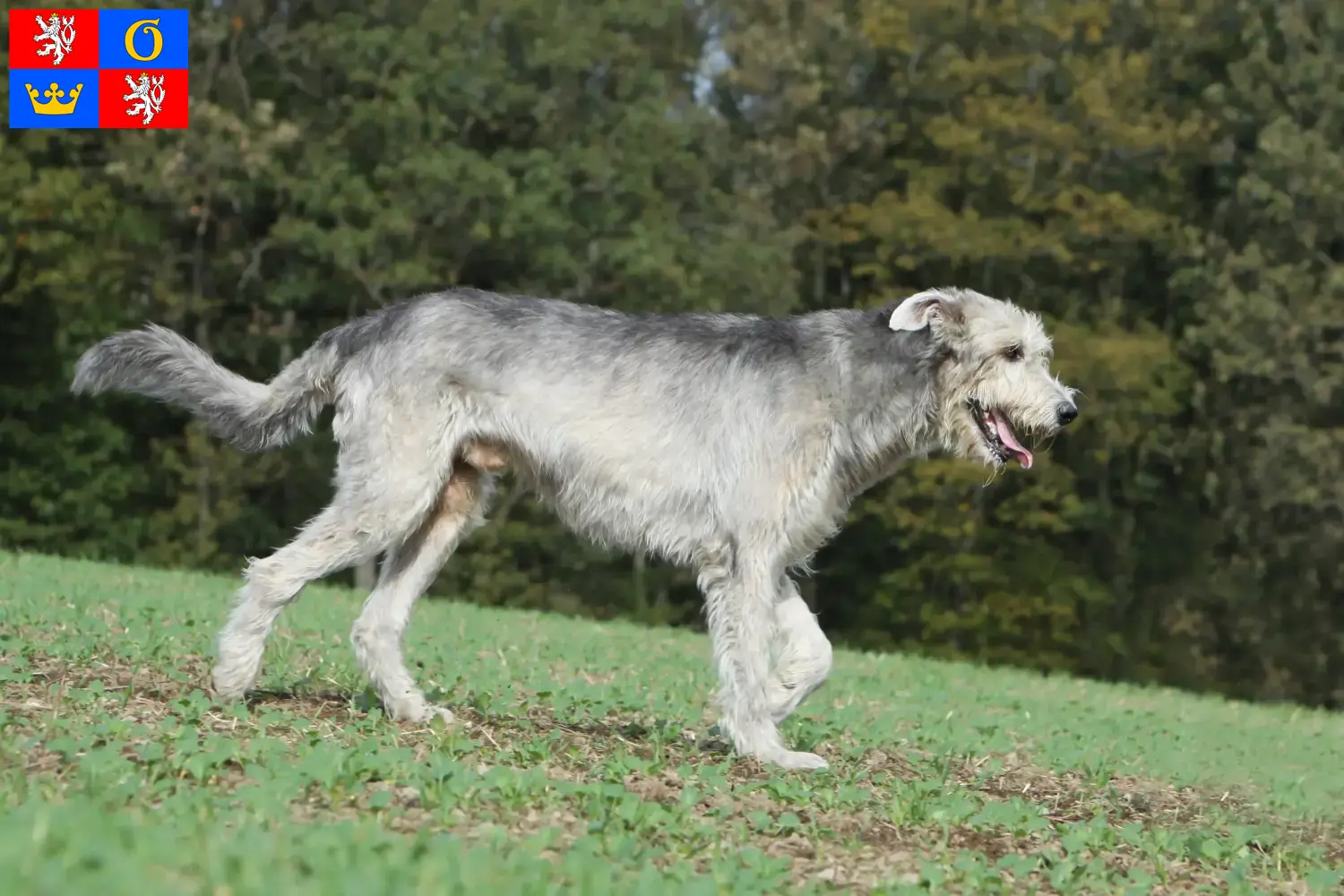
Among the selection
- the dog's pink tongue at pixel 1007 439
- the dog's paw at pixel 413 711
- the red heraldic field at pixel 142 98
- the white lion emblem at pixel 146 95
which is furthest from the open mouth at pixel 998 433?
the white lion emblem at pixel 146 95

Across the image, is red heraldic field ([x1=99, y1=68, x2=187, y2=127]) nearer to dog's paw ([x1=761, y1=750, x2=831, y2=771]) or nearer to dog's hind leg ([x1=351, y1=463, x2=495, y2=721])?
dog's hind leg ([x1=351, y1=463, x2=495, y2=721])

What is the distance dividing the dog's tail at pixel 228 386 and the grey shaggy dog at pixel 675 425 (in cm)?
17

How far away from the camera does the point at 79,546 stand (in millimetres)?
29906

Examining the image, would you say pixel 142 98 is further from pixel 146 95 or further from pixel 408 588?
pixel 408 588

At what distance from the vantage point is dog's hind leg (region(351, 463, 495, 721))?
8.43 m

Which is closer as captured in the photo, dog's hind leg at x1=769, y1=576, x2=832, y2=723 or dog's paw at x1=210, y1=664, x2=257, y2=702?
dog's paw at x1=210, y1=664, x2=257, y2=702

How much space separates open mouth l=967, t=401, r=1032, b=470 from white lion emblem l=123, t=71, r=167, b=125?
20050 millimetres

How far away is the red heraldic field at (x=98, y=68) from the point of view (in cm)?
2333

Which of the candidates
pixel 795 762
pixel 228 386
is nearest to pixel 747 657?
pixel 795 762

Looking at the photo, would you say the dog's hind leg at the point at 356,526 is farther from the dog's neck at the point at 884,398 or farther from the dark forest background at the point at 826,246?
the dark forest background at the point at 826,246

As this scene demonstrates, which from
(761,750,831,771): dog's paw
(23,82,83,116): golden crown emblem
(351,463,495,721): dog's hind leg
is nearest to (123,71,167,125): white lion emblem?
(23,82,83,116): golden crown emblem

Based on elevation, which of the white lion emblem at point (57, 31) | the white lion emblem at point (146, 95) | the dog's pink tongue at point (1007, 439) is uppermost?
the white lion emblem at point (57, 31)

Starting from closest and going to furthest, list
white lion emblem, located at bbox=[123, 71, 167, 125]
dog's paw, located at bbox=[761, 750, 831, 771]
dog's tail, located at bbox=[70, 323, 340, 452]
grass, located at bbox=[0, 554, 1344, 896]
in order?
grass, located at bbox=[0, 554, 1344, 896] → dog's paw, located at bbox=[761, 750, 831, 771] → dog's tail, located at bbox=[70, 323, 340, 452] → white lion emblem, located at bbox=[123, 71, 167, 125]

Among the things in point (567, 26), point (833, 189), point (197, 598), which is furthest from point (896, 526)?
point (197, 598)
